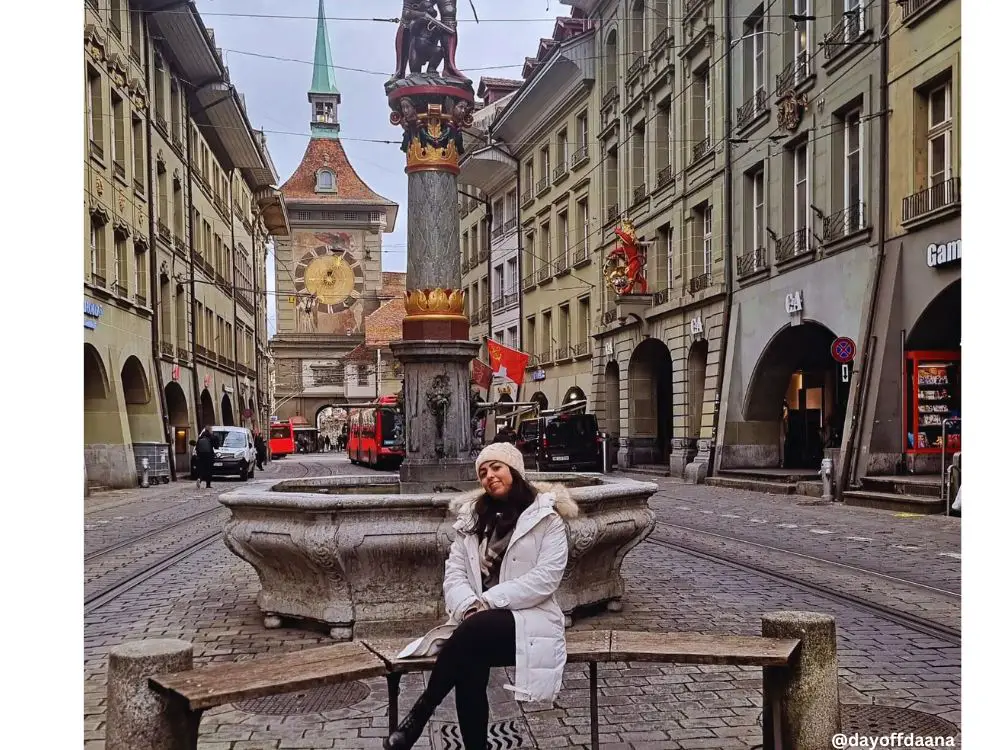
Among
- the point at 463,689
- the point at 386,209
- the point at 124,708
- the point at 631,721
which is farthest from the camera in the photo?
the point at 386,209

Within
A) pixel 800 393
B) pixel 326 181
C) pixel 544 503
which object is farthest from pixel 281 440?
pixel 544 503

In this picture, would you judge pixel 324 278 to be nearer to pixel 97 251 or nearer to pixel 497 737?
pixel 97 251

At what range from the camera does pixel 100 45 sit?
909 inches

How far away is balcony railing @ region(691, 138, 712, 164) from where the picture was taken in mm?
27250

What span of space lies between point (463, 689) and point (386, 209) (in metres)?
78.9

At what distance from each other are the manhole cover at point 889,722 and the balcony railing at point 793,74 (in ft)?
61.8

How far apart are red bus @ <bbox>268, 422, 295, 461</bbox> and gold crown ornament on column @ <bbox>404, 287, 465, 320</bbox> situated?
172 ft

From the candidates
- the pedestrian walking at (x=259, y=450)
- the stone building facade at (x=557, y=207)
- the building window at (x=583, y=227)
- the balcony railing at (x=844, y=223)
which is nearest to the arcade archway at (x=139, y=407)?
the pedestrian walking at (x=259, y=450)

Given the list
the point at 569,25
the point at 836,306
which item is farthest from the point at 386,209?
the point at 836,306

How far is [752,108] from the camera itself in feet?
81.8

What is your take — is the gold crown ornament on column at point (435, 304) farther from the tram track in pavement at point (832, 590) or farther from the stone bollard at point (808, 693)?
the stone bollard at point (808, 693)

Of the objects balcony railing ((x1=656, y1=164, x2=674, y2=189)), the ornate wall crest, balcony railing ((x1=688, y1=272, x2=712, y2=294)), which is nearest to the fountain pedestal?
the ornate wall crest

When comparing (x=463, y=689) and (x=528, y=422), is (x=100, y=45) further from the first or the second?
(x=463, y=689)

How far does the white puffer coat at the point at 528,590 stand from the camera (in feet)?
14.2
